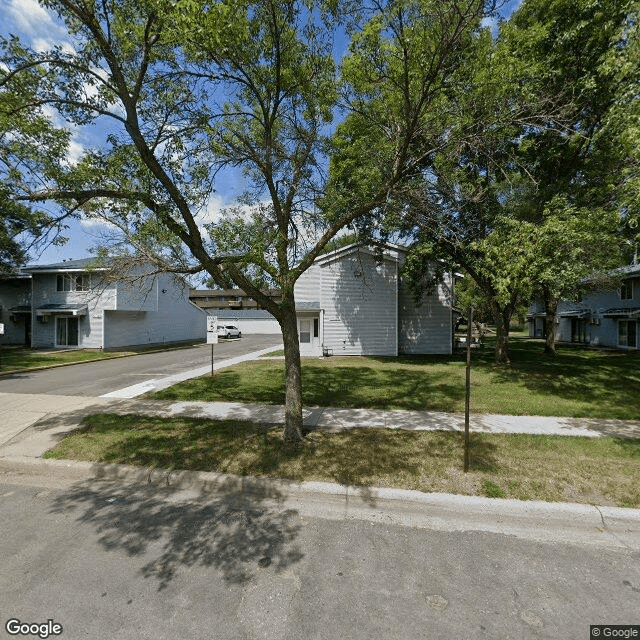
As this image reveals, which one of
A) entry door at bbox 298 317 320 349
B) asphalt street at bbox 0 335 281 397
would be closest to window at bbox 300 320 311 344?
entry door at bbox 298 317 320 349

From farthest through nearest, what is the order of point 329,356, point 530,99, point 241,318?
point 241,318
point 329,356
point 530,99

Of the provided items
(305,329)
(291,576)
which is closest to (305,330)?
(305,329)

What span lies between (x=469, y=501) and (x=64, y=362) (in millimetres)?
18660

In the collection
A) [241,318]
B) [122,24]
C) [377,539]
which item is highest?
[122,24]

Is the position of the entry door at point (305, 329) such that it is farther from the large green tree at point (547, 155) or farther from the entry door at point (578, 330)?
the entry door at point (578, 330)

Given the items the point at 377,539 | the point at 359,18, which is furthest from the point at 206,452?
the point at 359,18

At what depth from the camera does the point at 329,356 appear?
18.6m

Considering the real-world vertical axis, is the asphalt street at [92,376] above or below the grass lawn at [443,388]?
below

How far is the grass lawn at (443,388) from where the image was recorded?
821cm

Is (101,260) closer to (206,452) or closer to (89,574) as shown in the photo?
(206,452)

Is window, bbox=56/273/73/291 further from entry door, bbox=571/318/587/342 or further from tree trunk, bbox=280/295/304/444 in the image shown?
entry door, bbox=571/318/587/342

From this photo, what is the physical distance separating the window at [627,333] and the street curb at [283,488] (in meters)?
29.0

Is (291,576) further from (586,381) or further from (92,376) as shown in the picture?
(92,376)

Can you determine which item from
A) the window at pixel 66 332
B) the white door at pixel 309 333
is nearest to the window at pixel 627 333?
the white door at pixel 309 333
